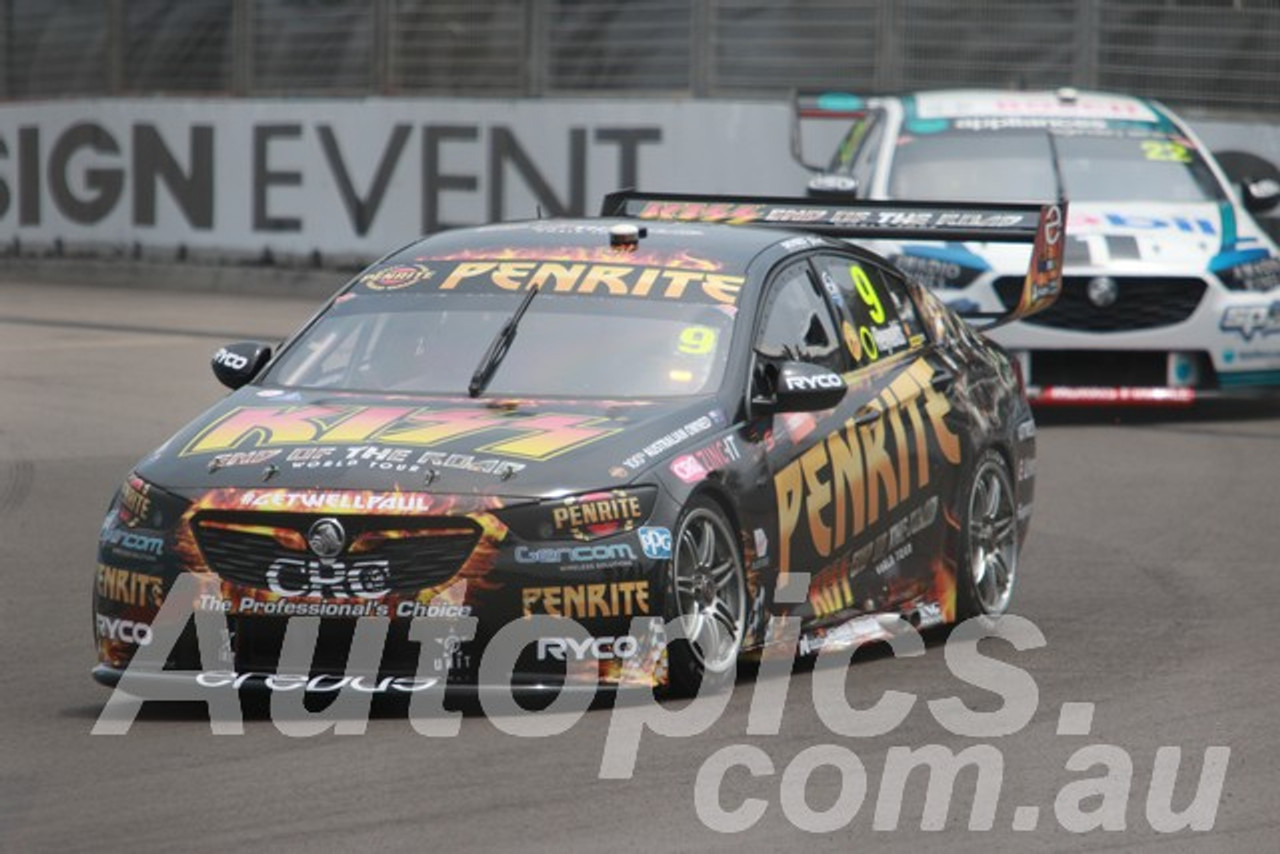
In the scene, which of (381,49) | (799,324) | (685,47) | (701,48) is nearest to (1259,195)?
(701,48)

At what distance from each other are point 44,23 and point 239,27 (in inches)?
115

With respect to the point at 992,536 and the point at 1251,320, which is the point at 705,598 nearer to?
the point at 992,536

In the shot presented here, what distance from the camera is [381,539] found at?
7.82m

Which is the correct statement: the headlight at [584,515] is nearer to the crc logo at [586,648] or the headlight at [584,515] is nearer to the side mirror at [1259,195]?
the crc logo at [586,648]

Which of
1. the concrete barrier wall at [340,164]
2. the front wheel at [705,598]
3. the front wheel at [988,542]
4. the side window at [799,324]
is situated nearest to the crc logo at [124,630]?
the front wheel at [705,598]

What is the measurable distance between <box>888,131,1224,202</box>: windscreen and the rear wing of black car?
5.82 metres

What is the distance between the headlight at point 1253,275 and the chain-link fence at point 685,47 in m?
4.68

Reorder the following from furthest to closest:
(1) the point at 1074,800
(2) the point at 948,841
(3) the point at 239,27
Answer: (3) the point at 239,27, (1) the point at 1074,800, (2) the point at 948,841

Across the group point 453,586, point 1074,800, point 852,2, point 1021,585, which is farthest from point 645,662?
point 852,2

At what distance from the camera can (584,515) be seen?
7.91 m

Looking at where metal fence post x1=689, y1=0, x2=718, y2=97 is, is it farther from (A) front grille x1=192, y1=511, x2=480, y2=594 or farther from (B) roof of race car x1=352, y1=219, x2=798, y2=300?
(A) front grille x1=192, y1=511, x2=480, y2=594

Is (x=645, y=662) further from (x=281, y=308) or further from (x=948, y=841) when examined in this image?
(x=281, y=308)

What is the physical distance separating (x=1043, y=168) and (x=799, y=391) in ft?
30.8

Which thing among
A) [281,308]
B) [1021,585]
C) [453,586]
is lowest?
[281,308]
